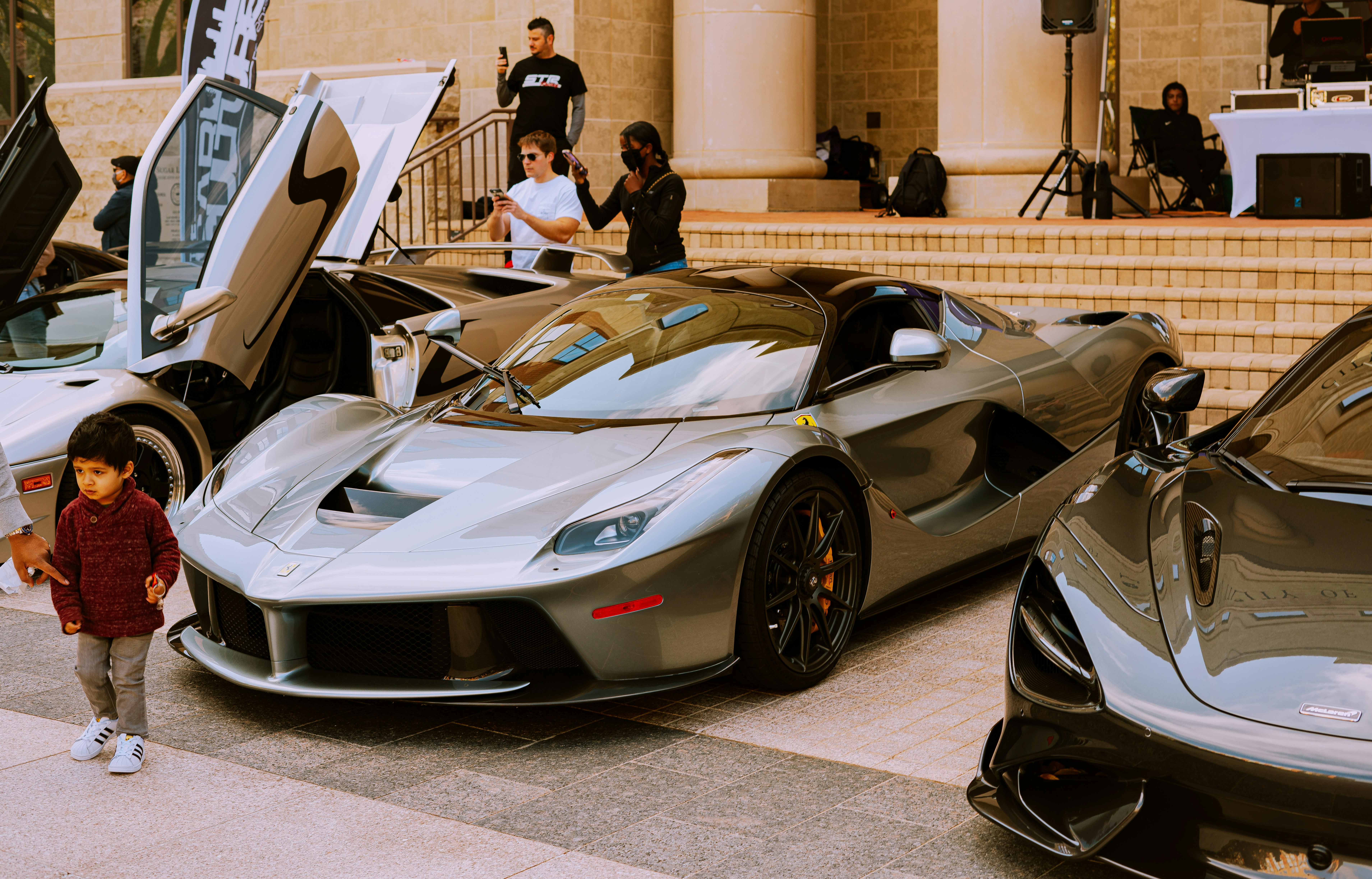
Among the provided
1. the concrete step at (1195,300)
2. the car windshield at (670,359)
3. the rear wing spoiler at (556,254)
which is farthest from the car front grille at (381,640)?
the concrete step at (1195,300)

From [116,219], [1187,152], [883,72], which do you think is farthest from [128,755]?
[883,72]

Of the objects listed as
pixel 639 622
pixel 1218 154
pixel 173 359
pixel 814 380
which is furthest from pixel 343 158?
pixel 1218 154

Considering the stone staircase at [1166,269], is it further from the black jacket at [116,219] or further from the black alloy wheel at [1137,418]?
the black jacket at [116,219]

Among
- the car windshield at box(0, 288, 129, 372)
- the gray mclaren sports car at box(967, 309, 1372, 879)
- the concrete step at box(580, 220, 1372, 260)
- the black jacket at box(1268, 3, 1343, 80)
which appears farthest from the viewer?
the black jacket at box(1268, 3, 1343, 80)

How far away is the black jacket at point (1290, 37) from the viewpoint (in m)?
15.2

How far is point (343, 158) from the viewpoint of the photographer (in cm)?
627

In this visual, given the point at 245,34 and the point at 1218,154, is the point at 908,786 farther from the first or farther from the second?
the point at 1218,154

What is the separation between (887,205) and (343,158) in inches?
324

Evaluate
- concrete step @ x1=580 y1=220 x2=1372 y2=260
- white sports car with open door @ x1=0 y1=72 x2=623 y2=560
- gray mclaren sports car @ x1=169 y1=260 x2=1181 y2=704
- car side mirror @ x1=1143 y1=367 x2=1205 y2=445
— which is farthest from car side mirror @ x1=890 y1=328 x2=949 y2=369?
concrete step @ x1=580 y1=220 x2=1372 y2=260

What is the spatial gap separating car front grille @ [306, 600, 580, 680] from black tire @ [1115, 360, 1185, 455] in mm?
3044

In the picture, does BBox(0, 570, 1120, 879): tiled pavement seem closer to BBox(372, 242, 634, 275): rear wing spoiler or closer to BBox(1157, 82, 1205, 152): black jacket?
BBox(372, 242, 634, 275): rear wing spoiler

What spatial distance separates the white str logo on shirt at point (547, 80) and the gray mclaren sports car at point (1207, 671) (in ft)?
30.0

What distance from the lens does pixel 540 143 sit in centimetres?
854

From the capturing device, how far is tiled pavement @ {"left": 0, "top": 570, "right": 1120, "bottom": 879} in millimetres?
3172
